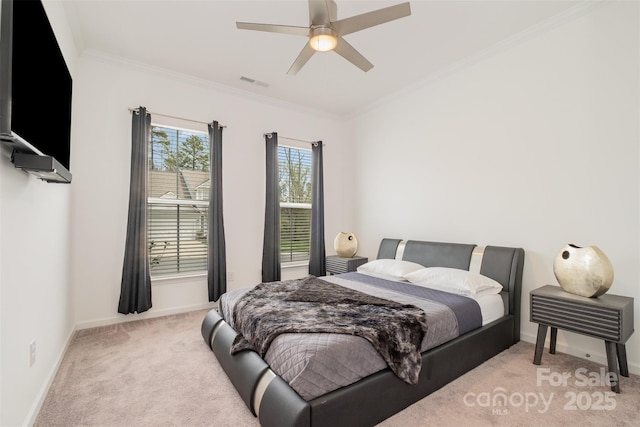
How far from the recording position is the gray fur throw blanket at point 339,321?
1.87 metres

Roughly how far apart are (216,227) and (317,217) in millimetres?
1638

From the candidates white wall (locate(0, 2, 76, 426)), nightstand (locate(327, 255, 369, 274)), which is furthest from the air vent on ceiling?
nightstand (locate(327, 255, 369, 274))

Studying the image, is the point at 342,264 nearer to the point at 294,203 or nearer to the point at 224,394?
the point at 294,203

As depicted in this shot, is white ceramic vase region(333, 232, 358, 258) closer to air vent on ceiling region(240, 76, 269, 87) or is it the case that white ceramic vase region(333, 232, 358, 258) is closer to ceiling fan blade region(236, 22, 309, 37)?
air vent on ceiling region(240, 76, 269, 87)

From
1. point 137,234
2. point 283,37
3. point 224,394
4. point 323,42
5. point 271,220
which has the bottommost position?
point 224,394

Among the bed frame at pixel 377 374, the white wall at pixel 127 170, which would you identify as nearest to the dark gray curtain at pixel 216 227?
the white wall at pixel 127 170

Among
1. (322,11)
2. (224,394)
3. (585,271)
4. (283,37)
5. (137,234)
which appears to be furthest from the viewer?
(137,234)

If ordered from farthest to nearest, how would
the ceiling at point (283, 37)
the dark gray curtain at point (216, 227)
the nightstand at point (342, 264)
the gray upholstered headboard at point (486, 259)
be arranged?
1. the nightstand at point (342, 264)
2. the dark gray curtain at point (216, 227)
3. the gray upholstered headboard at point (486, 259)
4. the ceiling at point (283, 37)

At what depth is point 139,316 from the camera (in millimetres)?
3604

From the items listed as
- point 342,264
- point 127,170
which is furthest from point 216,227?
point 342,264

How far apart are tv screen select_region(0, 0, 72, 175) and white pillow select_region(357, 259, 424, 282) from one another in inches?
124

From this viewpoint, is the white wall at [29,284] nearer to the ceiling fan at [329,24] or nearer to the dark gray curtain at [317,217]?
the ceiling fan at [329,24]

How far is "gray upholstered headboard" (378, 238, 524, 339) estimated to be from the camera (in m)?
2.99

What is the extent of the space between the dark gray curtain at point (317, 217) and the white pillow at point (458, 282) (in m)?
1.98
